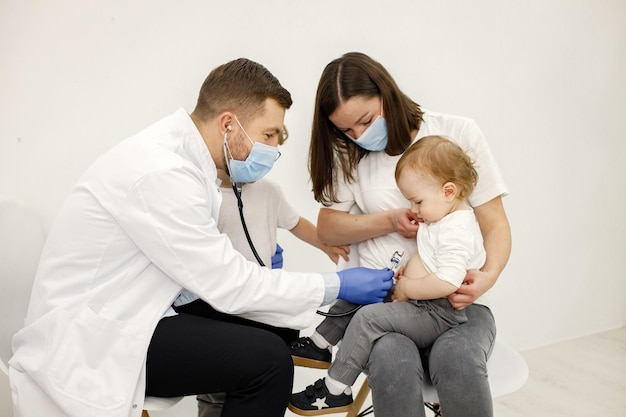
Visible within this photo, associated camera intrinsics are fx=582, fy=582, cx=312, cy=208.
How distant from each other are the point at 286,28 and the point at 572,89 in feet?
5.42

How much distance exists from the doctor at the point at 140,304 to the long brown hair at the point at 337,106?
1.39 ft

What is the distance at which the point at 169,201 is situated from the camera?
4.30 feet

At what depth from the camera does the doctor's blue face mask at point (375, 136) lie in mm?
1637

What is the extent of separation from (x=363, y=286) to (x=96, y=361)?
2.23 feet

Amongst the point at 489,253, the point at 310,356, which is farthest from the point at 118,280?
the point at 489,253

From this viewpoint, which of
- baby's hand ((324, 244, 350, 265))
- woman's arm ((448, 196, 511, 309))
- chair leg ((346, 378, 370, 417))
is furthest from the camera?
baby's hand ((324, 244, 350, 265))

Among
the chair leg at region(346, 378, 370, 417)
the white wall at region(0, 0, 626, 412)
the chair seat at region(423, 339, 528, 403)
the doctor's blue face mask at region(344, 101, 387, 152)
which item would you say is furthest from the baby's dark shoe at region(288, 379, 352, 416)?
the white wall at region(0, 0, 626, 412)

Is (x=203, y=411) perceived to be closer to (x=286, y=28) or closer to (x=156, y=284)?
(x=156, y=284)

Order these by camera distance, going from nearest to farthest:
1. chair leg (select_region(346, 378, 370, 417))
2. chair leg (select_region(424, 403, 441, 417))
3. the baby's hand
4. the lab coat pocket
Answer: the lab coat pocket
chair leg (select_region(346, 378, 370, 417))
chair leg (select_region(424, 403, 441, 417))
the baby's hand

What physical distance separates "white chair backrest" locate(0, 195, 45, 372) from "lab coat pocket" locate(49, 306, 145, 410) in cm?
22

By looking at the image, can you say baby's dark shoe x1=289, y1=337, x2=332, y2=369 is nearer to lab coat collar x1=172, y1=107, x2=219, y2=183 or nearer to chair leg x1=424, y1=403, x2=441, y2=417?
chair leg x1=424, y1=403, x2=441, y2=417

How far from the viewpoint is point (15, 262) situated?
1.53m

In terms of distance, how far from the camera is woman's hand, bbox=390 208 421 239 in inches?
62.4

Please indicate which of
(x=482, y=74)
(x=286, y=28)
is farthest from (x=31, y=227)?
(x=482, y=74)
